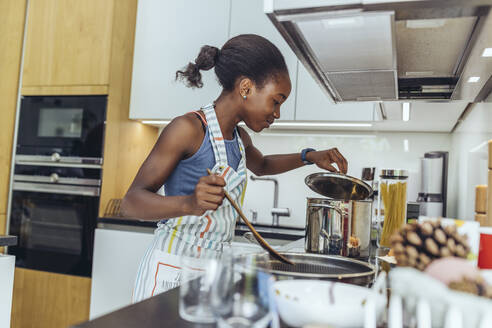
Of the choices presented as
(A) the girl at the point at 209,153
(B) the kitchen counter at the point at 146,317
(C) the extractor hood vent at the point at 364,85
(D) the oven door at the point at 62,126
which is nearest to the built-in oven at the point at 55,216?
(D) the oven door at the point at 62,126

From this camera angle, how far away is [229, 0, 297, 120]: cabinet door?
7.47ft

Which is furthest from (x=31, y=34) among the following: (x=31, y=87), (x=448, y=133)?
(x=448, y=133)

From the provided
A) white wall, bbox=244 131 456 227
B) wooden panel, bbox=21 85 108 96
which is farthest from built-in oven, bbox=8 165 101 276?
white wall, bbox=244 131 456 227

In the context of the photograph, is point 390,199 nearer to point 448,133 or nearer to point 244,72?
point 244,72

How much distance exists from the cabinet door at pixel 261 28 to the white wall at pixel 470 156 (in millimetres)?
822

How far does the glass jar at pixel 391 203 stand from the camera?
4.30 feet

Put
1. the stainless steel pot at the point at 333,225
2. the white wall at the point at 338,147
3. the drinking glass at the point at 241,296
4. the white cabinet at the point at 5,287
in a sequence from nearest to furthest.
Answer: the drinking glass at the point at 241,296 < the stainless steel pot at the point at 333,225 < the white cabinet at the point at 5,287 < the white wall at the point at 338,147

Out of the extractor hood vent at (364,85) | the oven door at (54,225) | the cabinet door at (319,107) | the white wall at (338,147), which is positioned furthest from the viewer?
the white wall at (338,147)

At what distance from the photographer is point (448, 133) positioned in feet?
7.97

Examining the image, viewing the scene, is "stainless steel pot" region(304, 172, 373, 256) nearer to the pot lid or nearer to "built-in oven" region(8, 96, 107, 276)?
the pot lid

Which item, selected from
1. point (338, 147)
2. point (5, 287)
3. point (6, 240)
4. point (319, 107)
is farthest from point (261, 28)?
point (5, 287)

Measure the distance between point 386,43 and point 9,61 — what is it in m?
2.35

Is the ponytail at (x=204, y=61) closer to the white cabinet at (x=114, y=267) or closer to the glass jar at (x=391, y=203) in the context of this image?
the glass jar at (x=391, y=203)

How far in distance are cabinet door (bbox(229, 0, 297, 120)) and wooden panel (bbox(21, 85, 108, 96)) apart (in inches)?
30.4
